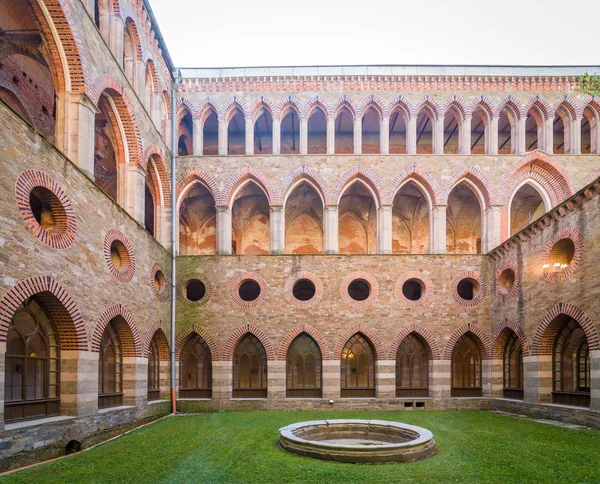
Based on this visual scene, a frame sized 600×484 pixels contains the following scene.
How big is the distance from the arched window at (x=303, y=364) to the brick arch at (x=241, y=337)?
1097 mm

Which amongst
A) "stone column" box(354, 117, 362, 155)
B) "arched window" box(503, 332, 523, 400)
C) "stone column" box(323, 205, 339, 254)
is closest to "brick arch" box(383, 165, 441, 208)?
"stone column" box(354, 117, 362, 155)

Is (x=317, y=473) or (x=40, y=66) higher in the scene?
(x=40, y=66)

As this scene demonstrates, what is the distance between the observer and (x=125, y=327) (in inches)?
599

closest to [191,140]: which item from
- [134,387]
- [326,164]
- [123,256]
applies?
[326,164]

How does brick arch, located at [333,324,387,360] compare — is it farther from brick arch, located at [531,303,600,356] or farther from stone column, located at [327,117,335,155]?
stone column, located at [327,117,335,155]

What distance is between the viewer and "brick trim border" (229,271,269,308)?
19.9 m

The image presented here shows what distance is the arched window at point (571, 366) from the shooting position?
49.0 feet

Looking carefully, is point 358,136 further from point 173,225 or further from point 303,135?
point 173,225

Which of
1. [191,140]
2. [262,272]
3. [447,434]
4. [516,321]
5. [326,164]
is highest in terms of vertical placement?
[191,140]

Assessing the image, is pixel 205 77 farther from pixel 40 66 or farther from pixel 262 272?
pixel 262 272

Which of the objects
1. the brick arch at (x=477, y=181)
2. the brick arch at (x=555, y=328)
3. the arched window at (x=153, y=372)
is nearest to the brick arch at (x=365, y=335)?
the brick arch at (x=555, y=328)

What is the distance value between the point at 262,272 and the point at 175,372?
531cm

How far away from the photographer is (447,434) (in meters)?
13.5

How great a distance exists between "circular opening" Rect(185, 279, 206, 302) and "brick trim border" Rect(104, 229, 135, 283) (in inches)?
246
